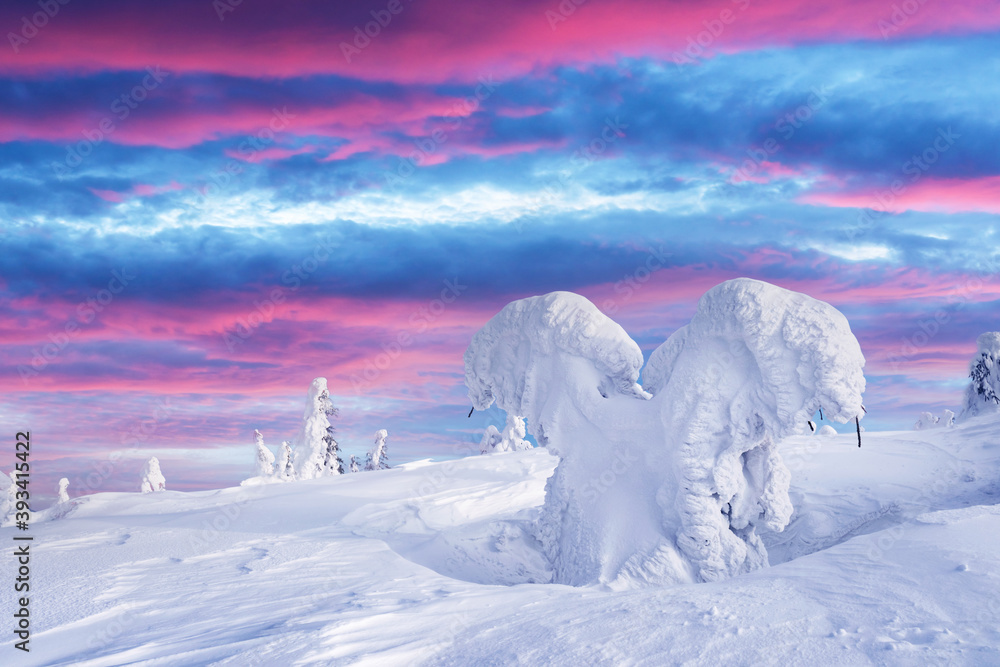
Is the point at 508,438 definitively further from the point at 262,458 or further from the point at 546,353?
the point at 546,353

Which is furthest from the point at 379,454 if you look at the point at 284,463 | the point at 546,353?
the point at 546,353

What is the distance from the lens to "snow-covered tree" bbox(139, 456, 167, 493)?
24484mm

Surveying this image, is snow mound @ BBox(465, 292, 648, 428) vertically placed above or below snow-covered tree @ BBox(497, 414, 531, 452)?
above

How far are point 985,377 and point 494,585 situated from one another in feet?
59.7

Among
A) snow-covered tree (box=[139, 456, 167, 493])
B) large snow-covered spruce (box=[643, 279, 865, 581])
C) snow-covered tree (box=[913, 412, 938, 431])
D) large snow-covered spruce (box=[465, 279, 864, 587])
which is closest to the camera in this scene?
large snow-covered spruce (box=[643, 279, 865, 581])

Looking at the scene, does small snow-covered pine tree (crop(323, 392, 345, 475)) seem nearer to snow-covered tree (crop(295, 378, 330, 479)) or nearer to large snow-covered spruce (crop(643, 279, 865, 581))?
snow-covered tree (crop(295, 378, 330, 479))

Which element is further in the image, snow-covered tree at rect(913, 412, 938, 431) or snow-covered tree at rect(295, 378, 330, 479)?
snow-covered tree at rect(913, 412, 938, 431)

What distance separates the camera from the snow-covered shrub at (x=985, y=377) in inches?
725

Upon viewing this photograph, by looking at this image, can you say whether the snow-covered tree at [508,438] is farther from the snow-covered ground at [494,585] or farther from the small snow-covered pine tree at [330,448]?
the snow-covered ground at [494,585]

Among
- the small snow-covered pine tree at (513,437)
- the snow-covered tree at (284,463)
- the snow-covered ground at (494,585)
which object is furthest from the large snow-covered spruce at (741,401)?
the snow-covered tree at (284,463)

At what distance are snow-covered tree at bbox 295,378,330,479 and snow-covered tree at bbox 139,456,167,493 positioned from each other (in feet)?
17.0

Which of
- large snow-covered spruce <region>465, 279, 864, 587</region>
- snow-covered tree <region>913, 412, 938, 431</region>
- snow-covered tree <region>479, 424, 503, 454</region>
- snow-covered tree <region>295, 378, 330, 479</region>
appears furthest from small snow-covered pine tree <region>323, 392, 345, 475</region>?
snow-covered tree <region>913, 412, 938, 431</region>

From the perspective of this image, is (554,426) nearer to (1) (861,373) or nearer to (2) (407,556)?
(2) (407,556)

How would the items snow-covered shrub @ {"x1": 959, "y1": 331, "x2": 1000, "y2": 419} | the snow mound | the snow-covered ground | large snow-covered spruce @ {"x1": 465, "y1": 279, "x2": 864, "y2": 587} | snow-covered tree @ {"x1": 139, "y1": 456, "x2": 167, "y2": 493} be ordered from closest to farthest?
the snow-covered ground, large snow-covered spruce @ {"x1": 465, "y1": 279, "x2": 864, "y2": 587}, the snow mound, snow-covered shrub @ {"x1": 959, "y1": 331, "x2": 1000, "y2": 419}, snow-covered tree @ {"x1": 139, "y1": 456, "x2": 167, "y2": 493}
